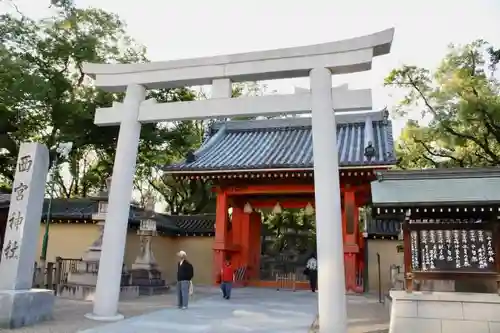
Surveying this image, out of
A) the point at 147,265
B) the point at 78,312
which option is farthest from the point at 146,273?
the point at 78,312

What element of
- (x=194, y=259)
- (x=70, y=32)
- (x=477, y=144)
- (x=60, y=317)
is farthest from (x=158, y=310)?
(x=477, y=144)

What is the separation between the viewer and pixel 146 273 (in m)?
14.8

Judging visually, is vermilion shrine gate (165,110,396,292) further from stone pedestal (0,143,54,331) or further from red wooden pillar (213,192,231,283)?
stone pedestal (0,143,54,331)

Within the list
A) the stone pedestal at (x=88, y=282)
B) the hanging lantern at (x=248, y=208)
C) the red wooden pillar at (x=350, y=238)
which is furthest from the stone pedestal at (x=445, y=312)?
the hanging lantern at (x=248, y=208)

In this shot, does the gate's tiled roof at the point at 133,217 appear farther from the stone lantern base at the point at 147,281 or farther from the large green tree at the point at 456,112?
the large green tree at the point at 456,112

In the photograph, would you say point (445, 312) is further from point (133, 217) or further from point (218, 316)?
point (133, 217)

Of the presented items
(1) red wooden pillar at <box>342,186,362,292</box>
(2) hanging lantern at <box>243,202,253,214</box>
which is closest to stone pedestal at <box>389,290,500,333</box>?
(1) red wooden pillar at <box>342,186,362,292</box>

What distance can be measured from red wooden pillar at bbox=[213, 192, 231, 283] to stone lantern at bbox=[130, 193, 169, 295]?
6.99 feet

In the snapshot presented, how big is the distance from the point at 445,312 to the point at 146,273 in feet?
33.6

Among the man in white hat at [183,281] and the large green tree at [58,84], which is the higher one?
the large green tree at [58,84]

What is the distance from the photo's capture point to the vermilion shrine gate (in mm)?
14414

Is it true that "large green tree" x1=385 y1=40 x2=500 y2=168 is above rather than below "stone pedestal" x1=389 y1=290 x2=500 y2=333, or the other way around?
above

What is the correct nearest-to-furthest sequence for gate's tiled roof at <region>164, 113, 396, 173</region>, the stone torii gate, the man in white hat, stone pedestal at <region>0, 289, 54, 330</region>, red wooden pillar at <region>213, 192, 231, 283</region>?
stone pedestal at <region>0, 289, 54, 330</region> → the stone torii gate → the man in white hat → gate's tiled roof at <region>164, 113, 396, 173</region> → red wooden pillar at <region>213, 192, 231, 283</region>

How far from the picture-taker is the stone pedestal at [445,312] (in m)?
7.36
